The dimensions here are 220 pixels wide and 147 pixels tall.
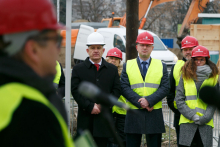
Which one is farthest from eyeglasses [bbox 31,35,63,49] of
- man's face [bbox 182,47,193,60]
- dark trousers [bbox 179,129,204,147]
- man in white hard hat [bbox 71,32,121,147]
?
man's face [bbox 182,47,193,60]

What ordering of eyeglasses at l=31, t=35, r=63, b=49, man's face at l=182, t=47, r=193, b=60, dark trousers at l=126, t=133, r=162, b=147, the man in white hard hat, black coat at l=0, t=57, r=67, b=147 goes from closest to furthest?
black coat at l=0, t=57, r=67, b=147 < eyeglasses at l=31, t=35, r=63, b=49 < the man in white hard hat < dark trousers at l=126, t=133, r=162, b=147 < man's face at l=182, t=47, r=193, b=60

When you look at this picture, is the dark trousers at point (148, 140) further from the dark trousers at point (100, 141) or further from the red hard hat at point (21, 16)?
the red hard hat at point (21, 16)

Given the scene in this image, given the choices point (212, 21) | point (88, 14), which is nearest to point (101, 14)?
point (88, 14)

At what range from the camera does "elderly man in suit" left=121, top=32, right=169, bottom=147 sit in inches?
197

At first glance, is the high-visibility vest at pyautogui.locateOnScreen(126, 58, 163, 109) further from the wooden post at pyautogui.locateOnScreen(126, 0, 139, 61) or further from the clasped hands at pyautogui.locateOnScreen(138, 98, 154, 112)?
the wooden post at pyautogui.locateOnScreen(126, 0, 139, 61)

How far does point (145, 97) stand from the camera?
4996 millimetres

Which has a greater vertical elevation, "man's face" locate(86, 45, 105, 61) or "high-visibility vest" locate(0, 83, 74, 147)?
"high-visibility vest" locate(0, 83, 74, 147)

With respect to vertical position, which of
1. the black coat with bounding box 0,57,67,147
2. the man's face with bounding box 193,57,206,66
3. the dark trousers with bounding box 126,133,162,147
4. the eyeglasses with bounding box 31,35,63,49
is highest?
the eyeglasses with bounding box 31,35,63,49

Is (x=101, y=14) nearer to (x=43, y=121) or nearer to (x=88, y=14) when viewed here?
(x=88, y=14)

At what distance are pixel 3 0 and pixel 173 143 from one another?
6.27 meters

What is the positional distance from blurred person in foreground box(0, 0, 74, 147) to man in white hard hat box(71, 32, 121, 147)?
3433 mm

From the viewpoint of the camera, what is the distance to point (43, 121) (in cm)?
124

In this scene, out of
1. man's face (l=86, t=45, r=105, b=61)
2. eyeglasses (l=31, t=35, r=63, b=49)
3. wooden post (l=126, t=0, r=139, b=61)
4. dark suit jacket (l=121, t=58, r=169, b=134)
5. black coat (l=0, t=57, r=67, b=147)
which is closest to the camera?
black coat (l=0, t=57, r=67, b=147)

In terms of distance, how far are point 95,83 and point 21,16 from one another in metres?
3.75
